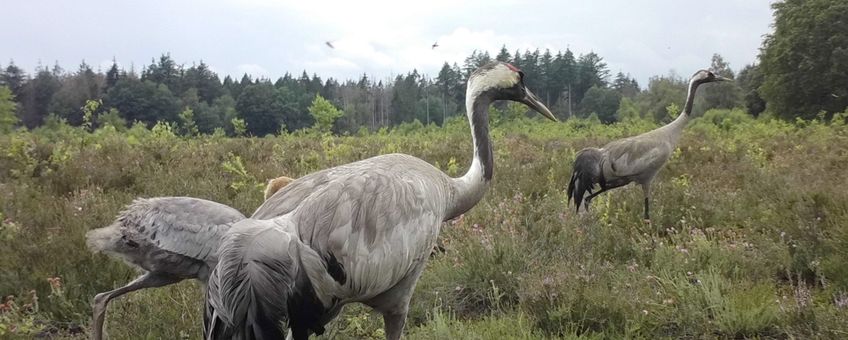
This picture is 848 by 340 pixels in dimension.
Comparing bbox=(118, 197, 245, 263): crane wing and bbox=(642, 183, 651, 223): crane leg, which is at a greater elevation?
bbox=(118, 197, 245, 263): crane wing

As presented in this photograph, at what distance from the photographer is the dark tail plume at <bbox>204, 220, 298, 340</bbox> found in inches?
90.9

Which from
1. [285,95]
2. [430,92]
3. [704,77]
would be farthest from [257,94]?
[704,77]

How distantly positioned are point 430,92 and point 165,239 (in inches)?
3030

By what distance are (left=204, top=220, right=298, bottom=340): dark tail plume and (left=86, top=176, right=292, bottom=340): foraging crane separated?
1193mm

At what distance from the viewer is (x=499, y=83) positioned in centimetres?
428

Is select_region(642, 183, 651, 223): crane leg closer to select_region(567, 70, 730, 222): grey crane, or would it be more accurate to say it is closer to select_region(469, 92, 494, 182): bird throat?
select_region(567, 70, 730, 222): grey crane

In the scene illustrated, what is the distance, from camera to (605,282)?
187 inches

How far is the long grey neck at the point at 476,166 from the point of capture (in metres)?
3.92

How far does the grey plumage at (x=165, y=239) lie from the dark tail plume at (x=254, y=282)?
4.03ft

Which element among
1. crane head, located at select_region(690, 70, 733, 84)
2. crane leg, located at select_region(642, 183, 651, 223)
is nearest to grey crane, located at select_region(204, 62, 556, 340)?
crane leg, located at select_region(642, 183, 651, 223)

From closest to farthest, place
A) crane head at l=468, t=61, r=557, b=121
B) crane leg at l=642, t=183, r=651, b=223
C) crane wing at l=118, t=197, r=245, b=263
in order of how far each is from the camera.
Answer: crane wing at l=118, t=197, r=245, b=263 → crane head at l=468, t=61, r=557, b=121 → crane leg at l=642, t=183, r=651, b=223

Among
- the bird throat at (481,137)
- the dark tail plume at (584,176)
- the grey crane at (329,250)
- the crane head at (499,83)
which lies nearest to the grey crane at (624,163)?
the dark tail plume at (584,176)

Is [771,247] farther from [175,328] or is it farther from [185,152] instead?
[185,152]

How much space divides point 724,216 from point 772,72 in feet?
105
